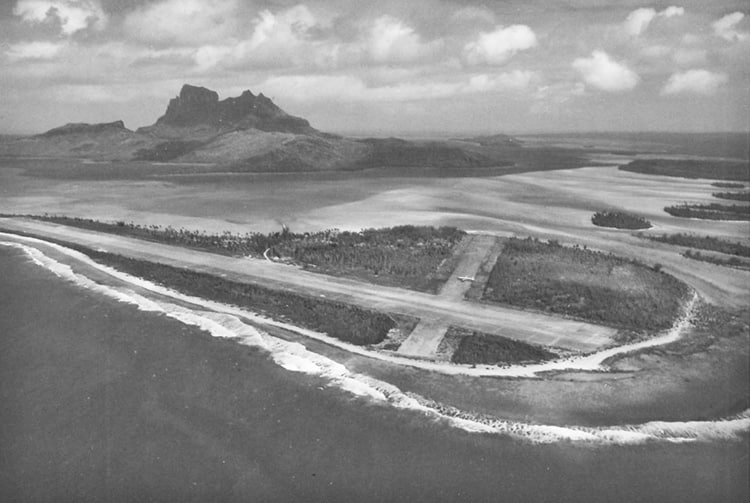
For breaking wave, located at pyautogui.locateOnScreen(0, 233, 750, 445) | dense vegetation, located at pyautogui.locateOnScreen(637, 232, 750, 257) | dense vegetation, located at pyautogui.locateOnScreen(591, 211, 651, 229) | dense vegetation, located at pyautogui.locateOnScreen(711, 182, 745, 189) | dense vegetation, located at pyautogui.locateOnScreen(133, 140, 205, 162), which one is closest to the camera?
breaking wave, located at pyautogui.locateOnScreen(0, 233, 750, 445)

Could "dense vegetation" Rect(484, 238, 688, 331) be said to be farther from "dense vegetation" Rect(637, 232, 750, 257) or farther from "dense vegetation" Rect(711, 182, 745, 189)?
"dense vegetation" Rect(711, 182, 745, 189)

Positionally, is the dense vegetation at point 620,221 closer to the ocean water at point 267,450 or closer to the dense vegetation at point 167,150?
the ocean water at point 267,450

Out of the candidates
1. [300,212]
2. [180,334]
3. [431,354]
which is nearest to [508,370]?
[431,354]

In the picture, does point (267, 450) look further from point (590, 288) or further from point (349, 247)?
point (349, 247)

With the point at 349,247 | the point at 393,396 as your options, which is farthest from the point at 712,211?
the point at 393,396

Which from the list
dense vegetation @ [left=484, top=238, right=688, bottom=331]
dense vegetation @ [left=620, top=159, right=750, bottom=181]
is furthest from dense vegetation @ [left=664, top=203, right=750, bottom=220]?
dense vegetation @ [left=620, top=159, right=750, bottom=181]
